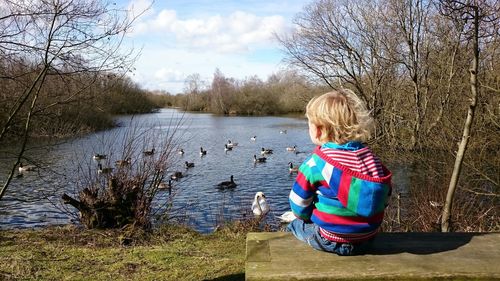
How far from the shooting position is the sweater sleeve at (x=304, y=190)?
2664 millimetres

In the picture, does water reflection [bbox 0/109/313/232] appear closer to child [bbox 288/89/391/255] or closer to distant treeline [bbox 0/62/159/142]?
distant treeline [bbox 0/62/159/142]

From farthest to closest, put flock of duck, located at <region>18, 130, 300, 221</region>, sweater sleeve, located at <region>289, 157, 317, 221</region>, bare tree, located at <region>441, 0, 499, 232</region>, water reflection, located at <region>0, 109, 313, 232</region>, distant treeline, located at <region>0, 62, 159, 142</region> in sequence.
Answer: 1. water reflection, located at <region>0, 109, 313, 232</region>
2. flock of duck, located at <region>18, 130, 300, 221</region>
3. distant treeline, located at <region>0, 62, 159, 142</region>
4. bare tree, located at <region>441, 0, 499, 232</region>
5. sweater sleeve, located at <region>289, 157, 317, 221</region>

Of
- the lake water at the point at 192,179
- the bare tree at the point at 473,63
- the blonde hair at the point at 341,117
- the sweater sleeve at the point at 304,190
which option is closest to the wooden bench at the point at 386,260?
the sweater sleeve at the point at 304,190

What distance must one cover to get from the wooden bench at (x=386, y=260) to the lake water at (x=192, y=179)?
14.5 ft

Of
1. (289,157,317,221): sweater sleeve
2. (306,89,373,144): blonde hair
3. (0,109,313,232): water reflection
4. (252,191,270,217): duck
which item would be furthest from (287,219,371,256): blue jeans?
(252,191,270,217): duck

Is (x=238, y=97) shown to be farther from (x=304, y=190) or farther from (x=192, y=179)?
(x=304, y=190)

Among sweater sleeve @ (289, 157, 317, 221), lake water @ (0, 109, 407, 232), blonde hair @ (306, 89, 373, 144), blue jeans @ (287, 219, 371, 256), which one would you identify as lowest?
lake water @ (0, 109, 407, 232)

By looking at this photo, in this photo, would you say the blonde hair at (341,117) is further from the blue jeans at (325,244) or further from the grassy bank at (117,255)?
the grassy bank at (117,255)

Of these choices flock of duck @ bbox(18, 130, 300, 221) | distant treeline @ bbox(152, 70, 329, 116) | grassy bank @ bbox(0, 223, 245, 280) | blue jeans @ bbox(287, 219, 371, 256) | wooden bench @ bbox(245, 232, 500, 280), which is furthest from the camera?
distant treeline @ bbox(152, 70, 329, 116)

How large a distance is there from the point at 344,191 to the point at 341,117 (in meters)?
0.43

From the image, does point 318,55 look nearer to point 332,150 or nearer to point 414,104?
point 414,104

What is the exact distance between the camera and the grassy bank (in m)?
5.04

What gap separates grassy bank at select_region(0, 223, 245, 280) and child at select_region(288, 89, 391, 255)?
242 centimetres

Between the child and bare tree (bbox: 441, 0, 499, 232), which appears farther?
bare tree (bbox: 441, 0, 499, 232)
